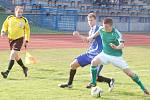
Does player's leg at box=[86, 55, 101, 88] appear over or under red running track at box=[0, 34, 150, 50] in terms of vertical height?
over

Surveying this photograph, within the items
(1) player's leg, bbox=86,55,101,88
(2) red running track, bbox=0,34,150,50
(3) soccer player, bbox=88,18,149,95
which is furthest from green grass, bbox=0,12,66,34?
(3) soccer player, bbox=88,18,149,95

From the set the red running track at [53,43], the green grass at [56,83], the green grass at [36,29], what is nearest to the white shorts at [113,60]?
the green grass at [56,83]

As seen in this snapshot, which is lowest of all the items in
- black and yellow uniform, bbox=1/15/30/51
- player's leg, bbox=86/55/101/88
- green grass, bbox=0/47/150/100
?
green grass, bbox=0/47/150/100

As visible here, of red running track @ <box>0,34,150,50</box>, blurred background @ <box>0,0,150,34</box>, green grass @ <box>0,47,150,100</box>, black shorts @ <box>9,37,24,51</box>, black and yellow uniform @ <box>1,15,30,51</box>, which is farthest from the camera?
blurred background @ <box>0,0,150,34</box>

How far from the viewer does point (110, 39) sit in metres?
10.1

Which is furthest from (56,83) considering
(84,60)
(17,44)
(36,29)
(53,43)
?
(36,29)

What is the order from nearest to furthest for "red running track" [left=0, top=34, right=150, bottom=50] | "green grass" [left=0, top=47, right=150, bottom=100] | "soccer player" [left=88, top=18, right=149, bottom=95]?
"green grass" [left=0, top=47, right=150, bottom=100]
"soccer player" [left=88, top=18, right=149, bottom=95]
"red running track" [left=0, top=34, right=150, bottom=50]

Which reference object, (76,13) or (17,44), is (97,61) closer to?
(17,44)

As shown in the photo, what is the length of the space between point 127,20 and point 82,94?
1423 inches

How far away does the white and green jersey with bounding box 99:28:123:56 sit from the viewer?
398 inches

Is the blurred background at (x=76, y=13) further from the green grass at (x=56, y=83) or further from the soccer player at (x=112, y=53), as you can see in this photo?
the soccer player at (x=112, y=53)

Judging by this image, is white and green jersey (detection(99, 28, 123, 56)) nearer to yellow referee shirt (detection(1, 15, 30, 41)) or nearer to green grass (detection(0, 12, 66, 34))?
yellow referee shirt (detection(1, 15, 30, 41))

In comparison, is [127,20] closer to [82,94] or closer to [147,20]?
[147,20]

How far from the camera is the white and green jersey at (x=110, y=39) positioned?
10117 millimetres
